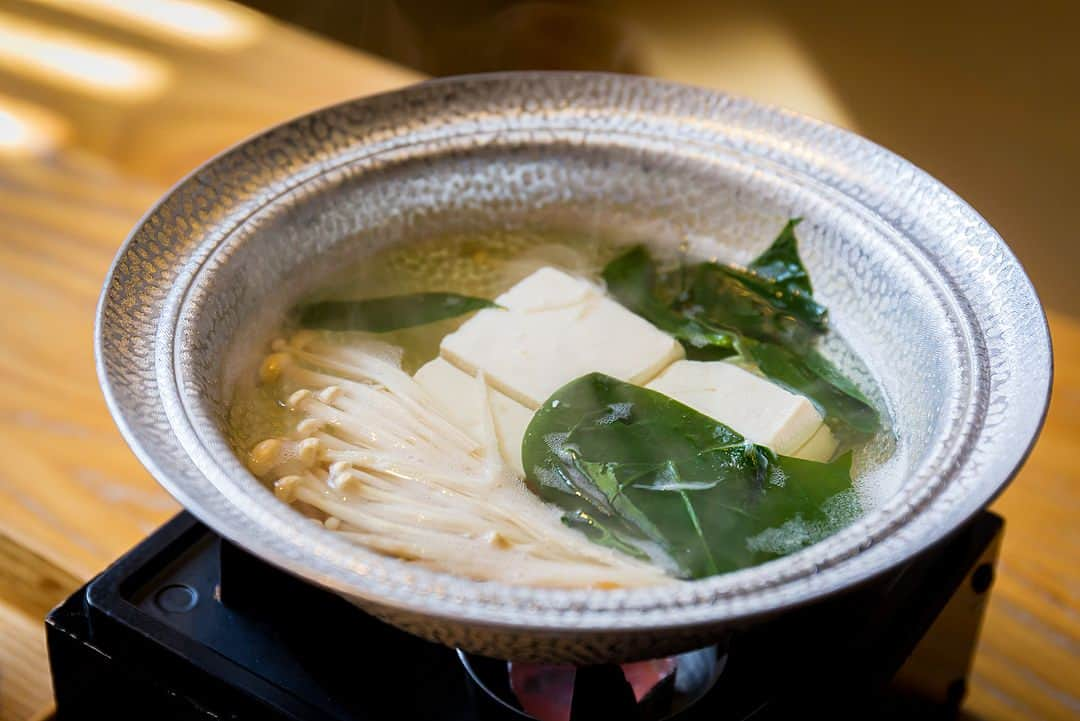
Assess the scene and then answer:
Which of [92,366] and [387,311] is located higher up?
[387,311]

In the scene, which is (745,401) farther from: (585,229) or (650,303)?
(585,229)

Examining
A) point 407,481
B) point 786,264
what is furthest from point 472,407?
point 786,264

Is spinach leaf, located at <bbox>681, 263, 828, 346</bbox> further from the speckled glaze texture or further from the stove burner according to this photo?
the stove burner

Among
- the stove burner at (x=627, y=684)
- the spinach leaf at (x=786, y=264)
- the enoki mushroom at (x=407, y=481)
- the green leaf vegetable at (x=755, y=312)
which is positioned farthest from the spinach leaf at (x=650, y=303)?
the stove burner at (x=627, y=684)

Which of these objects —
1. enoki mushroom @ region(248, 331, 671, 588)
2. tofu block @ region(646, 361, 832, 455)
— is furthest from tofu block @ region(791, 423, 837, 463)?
enoki mushroom @ region(248, 331, 671, 588)

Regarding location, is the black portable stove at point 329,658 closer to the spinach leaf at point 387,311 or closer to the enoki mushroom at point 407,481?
the enoki mushroom at point 407,481
